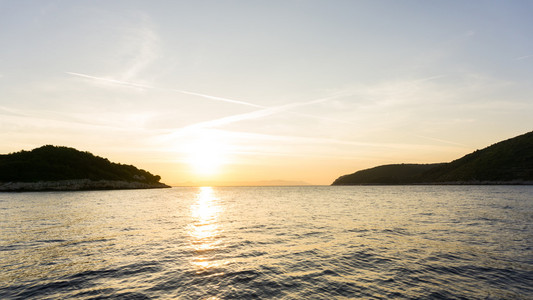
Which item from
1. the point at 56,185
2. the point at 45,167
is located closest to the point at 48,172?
the point at 45,167

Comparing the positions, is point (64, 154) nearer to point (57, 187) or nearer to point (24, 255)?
point (57, 187)

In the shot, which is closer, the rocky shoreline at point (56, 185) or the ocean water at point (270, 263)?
the ocean water at point (270, 263)

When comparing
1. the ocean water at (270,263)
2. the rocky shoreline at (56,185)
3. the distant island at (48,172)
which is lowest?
the ocean water at (270,263)

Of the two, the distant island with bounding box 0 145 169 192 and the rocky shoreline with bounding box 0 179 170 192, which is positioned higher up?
the distant island with bounding box 0 145 169 192

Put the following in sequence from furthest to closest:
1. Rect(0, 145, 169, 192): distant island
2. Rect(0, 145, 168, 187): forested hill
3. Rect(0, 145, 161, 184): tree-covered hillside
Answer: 1. Rect(0, 145, 168, 187): forested hill
2. Rect(0, 145, 161, 184): tree-covered hillside
3. Rect(0, 145, 169, 192): distant island

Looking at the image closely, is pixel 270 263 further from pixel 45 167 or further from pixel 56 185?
pixel 45 167

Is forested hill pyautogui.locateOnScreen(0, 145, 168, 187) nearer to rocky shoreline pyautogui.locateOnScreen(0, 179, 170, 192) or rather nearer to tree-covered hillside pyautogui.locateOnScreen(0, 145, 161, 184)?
tree-covered hillside pyautogui.locateOnScreen(0, 145, 161, 184)

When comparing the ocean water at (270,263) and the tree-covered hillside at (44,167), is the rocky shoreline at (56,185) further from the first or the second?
the ocean water at (270,263)

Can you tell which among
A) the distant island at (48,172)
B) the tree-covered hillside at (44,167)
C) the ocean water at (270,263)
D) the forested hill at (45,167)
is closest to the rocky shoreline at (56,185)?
the distant island at (48,172)

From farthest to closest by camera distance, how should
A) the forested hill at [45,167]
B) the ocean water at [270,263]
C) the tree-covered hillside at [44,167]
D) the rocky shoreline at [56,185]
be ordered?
the forested hill at [45,167] < the tree-covered hillside at [44,167] < the rocky shoreline at [56,185] < the ocean water at [270,263]

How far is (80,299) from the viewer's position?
1264cm

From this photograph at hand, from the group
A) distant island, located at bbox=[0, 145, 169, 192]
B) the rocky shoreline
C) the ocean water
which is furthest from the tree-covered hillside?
the ocean water

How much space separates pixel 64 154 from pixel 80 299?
743 ft

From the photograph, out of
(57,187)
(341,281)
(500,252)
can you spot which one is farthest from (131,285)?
(57,187)
